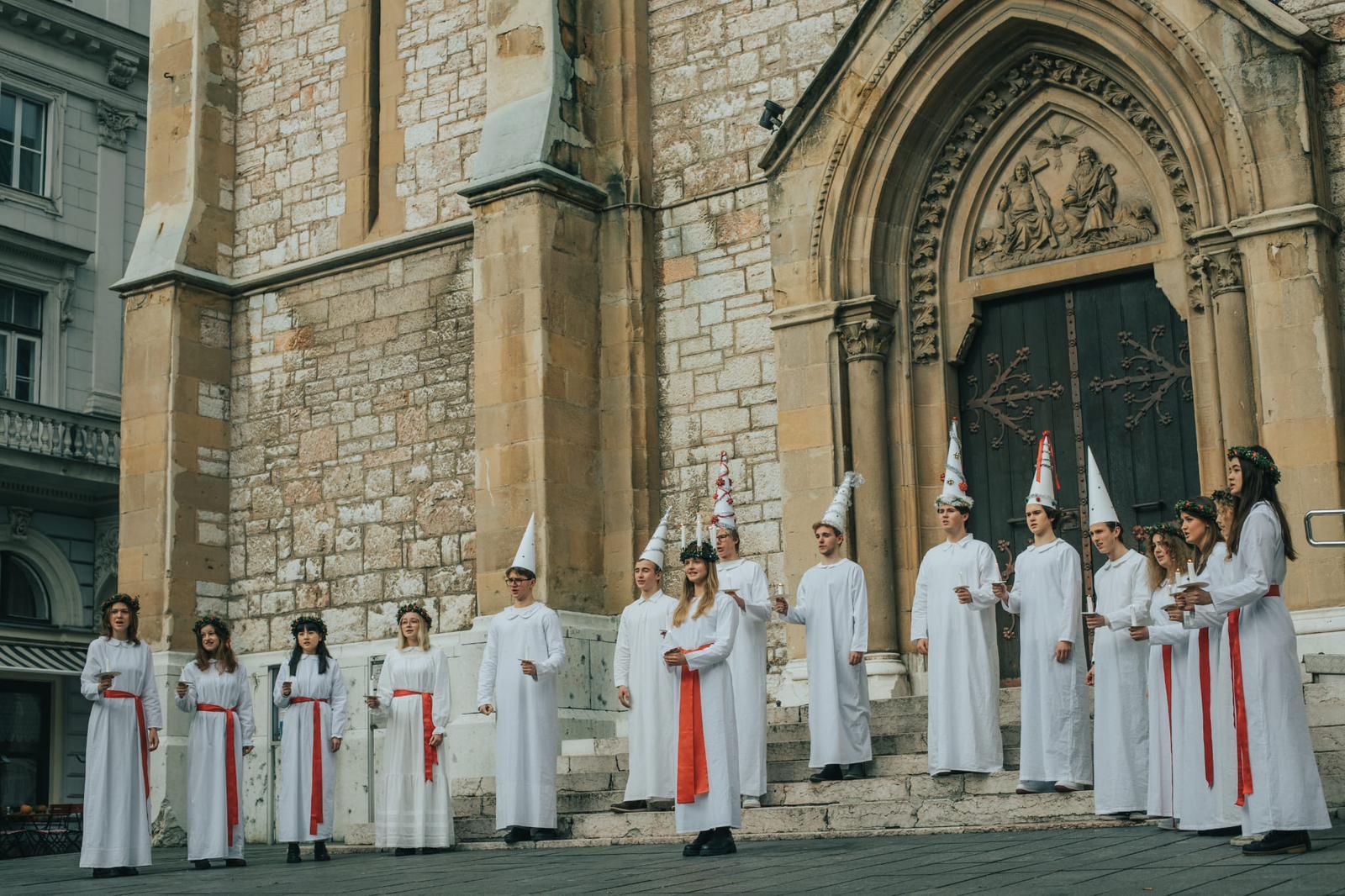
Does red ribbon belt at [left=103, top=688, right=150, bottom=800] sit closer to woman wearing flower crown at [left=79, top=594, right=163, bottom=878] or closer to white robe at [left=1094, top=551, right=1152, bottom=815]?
woman wearing flower crown at [left=79, top=594, right=163, bottom=878]

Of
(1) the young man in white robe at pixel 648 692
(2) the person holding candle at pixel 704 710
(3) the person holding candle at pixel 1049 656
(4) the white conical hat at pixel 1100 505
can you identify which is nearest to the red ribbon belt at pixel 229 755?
(1) the young man in white robe at pixel 648 692

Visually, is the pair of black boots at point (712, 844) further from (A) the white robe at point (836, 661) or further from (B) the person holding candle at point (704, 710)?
(A) the white robe at point (836, 661)

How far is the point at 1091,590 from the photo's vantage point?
44.1 ft

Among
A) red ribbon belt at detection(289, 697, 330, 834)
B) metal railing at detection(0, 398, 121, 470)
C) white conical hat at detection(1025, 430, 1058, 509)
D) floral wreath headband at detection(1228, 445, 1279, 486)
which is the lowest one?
red ribbon belt at detection(289, 697, 330, 834)

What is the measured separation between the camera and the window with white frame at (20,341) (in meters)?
24.3

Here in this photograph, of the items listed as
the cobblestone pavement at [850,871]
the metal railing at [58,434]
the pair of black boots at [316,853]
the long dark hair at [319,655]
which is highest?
the metal railing at [58,434]

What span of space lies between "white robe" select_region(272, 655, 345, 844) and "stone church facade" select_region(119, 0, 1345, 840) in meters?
0.57

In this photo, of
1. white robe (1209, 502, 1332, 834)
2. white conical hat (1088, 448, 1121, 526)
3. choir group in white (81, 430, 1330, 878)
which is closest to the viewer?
white robe (1209, 502, 1332, 834)

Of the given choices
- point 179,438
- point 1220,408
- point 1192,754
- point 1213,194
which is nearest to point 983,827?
point 1192,754

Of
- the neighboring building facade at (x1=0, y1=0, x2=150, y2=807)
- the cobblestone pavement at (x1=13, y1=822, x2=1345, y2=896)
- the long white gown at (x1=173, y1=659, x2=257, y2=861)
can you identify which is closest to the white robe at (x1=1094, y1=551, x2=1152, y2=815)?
the cobblestone pavement at (x1=13, y1=822, x2=1345, y2=896)

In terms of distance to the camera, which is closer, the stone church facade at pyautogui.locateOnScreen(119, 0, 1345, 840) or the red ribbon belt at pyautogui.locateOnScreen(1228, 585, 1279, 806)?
the red ribbon belt at pyautogui.locateOnScreen(1228, 585, 1279, 806)

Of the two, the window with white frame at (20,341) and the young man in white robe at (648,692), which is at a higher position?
the window with white frame at (20,341)

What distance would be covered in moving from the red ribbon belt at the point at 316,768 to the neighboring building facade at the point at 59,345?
1149 centimetres

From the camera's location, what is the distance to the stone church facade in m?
12.3
